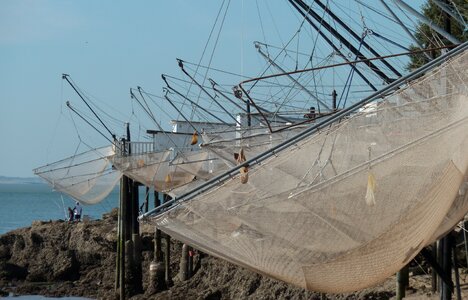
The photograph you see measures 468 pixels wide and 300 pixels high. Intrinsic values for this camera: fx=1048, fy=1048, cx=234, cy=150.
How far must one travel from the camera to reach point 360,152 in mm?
11547

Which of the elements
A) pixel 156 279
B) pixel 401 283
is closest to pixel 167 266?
pixel 156 279

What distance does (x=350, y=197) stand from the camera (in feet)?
37.1

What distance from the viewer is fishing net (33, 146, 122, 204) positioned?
31.3 meters

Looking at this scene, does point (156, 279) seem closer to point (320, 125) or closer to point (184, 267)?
point (184, 267)

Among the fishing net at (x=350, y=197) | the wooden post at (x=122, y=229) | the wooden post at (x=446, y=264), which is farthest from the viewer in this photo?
the wooden post at (x=122, y=229)

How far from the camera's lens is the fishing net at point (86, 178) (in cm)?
3130

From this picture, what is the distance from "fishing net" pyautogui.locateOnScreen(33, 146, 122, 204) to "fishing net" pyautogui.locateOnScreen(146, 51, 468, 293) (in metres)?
19.2

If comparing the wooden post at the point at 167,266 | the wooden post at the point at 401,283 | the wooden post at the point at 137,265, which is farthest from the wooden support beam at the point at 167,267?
the wooden post at the point at 401,283

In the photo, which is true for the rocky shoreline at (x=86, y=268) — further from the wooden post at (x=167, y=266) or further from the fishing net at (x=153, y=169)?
the fishing net at (x=153, y=169)

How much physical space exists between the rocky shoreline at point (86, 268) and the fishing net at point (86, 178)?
278 centimetres

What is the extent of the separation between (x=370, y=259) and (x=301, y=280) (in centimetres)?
101

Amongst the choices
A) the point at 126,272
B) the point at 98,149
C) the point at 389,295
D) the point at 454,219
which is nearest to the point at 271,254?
the point at 454,219

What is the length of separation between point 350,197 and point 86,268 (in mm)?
26315

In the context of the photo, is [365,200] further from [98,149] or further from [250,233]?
[98,149]
